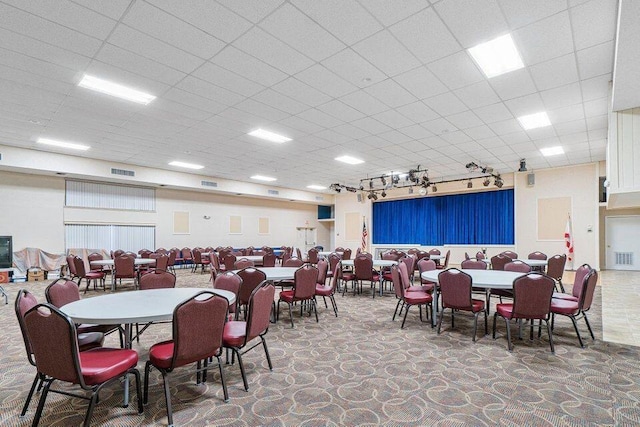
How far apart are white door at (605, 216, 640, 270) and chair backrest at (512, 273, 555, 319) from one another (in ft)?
40.9

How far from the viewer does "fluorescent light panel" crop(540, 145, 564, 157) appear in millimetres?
9250

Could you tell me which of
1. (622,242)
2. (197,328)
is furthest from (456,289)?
(622,242)

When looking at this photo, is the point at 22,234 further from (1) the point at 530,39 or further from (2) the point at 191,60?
(1) the point at 530,39

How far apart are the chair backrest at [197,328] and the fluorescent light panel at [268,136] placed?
5738 mm

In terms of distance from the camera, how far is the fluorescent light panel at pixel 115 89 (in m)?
5.24

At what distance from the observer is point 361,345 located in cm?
432

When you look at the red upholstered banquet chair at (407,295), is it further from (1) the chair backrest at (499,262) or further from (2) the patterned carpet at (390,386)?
(1) the chair backrest at (499,262)

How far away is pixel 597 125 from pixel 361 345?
718 cm

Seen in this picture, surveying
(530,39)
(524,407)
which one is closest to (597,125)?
(530,39)

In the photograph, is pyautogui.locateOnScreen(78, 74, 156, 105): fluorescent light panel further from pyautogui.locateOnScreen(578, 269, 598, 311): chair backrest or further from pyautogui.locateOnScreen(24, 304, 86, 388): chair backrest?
pyautogui.locateOnScreen(578, 269, 598, 311): chair backrest

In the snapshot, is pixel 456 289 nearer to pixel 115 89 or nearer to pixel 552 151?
pixel 115 89

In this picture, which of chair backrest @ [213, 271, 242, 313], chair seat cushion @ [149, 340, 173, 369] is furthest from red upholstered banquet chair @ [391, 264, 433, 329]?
chair seat cushion @ [149, 340, 173, 369]

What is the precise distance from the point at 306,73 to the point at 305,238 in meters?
15.1

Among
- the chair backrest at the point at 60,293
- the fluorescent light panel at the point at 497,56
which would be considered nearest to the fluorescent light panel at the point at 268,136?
the fluorescent light panel at the point at 497,56
